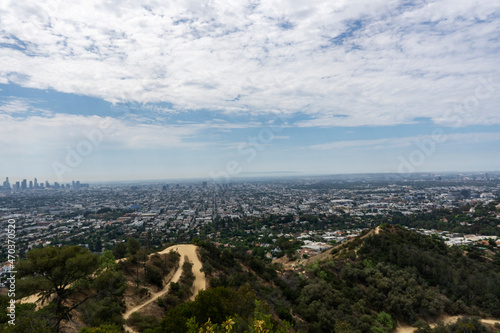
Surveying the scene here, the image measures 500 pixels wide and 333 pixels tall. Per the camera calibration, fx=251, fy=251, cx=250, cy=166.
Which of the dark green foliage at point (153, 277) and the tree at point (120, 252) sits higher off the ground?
the tree at point (120, 252)

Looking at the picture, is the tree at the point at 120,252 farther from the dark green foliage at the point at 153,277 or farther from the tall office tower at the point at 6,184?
the tall office tower at the point at 6,184

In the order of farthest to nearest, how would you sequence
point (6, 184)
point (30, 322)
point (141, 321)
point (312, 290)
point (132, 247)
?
point (6, 184) < point (132, 247) < point (312, 290) < point (141, 321) < point (30, 322)

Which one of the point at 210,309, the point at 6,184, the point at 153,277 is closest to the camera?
the point at 210,309

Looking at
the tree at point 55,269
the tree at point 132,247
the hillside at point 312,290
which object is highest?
the tree at point 55,269

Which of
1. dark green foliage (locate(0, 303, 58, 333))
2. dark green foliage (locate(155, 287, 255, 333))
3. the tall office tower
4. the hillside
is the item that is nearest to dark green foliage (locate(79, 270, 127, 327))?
the hillside

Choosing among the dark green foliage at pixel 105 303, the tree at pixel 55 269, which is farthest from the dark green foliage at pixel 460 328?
the tree at pixel 55 269

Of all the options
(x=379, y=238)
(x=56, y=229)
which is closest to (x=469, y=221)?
(x=379, y=238)

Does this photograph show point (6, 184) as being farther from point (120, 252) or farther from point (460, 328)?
point (460, 328)

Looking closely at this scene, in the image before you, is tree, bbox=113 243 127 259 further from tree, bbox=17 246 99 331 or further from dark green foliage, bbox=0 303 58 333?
dark green foliage, bbox=0 303 58 333

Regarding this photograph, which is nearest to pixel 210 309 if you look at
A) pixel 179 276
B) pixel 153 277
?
pixel 153 277
